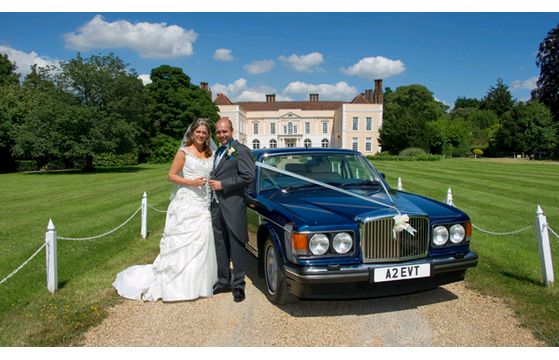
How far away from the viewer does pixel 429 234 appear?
14.7ft

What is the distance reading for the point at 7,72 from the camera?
5275cm

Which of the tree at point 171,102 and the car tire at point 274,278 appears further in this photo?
the tree at point 171,102

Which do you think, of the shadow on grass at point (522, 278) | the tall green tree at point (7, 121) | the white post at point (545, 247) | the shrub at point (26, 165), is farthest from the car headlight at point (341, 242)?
the shrub at point (26, 165)

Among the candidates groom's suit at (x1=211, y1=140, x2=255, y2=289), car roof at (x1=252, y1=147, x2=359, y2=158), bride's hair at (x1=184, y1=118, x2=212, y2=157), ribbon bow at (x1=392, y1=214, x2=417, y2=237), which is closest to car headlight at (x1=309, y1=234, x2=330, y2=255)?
ribbon bow at (x1=392, y1=214, x2=417, y2=237)

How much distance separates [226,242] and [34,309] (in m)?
2.30

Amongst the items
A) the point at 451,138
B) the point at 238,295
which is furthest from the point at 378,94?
the point at 238,295

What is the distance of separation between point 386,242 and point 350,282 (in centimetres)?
57

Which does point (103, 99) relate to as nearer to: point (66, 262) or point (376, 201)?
point (66, 262)

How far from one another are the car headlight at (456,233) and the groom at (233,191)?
236 cm

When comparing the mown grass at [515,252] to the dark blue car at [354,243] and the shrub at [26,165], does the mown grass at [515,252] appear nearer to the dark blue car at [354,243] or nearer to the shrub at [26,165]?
the dark blue car at [354,243]

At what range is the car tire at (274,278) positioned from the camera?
178 inches

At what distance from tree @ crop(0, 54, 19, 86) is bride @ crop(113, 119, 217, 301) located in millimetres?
52700

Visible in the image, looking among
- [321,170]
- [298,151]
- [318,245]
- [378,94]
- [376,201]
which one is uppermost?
[378,94]
